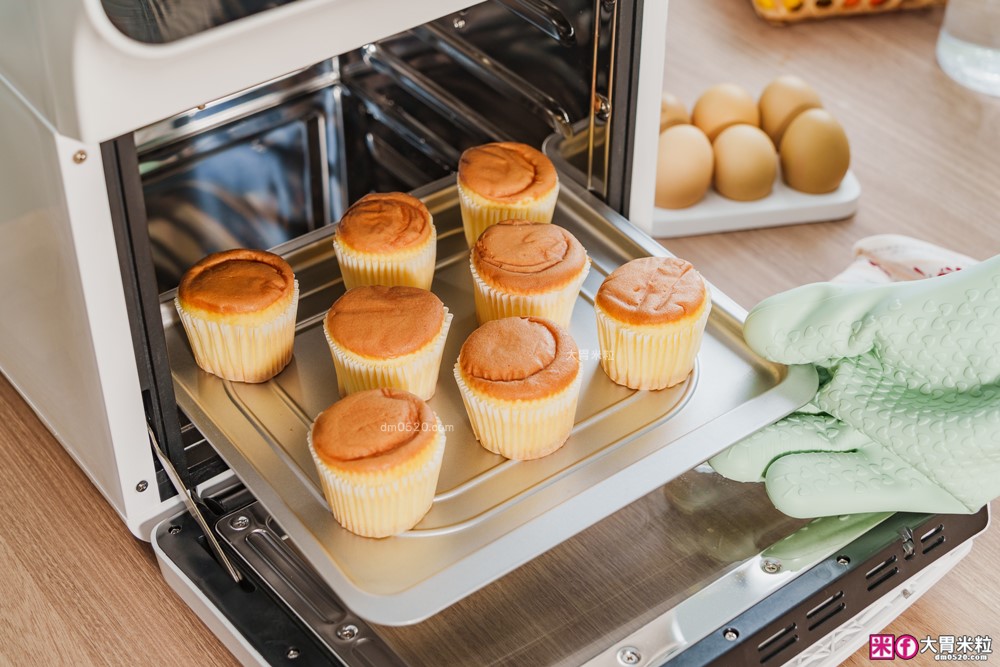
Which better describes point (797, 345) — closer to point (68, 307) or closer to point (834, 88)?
point (68, 307)

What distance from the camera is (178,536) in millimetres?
901

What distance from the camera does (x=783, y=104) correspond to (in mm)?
1283

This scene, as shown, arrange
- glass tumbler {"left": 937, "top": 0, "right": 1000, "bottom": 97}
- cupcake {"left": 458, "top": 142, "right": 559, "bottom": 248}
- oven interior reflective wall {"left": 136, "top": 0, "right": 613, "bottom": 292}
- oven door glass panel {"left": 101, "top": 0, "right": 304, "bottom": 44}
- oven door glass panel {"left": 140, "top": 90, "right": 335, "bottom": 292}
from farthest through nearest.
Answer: glass tumbler {"left": 937, "top": 0, "right": 1000, "bottom": 97} → oven door glass panel {"left": 140, "top": 90, "right": 335, "bottom": 292} → oven interior reflective wall {"left": 136, "top": 0, "right": 613, "bottom": 292} → cupcake {"left": 458, "top": 142, "right": 559, "bottom": 248} → oven door glass panel {"left": 101, "top": 0, "right": 304, "bottom": 44}

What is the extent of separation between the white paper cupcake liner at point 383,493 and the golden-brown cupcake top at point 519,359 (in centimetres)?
6

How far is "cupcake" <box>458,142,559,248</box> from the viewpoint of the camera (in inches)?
39.4

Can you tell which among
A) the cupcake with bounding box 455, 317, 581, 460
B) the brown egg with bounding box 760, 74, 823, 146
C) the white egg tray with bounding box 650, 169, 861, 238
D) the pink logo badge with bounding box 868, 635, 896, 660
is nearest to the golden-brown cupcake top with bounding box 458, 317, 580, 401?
the cupcake with bounding box 455, 317, 581, 460

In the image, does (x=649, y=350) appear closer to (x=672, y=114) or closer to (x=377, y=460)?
(x=377, y=460)

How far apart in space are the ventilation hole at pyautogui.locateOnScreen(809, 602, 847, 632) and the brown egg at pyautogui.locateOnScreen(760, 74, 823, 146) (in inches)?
23.1

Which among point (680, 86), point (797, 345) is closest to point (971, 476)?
point (797, 345)

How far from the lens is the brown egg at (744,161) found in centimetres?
125

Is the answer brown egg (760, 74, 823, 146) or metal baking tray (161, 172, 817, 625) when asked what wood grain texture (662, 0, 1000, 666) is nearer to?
brown egg (760, 74, 823, 146)

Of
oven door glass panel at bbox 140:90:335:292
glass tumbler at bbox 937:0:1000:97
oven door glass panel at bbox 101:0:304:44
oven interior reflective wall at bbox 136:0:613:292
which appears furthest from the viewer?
glass tumbler at bbox 937:0:1000:97

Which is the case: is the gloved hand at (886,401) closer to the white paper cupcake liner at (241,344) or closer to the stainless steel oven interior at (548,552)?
the stainless steel oven interior at (548,552)

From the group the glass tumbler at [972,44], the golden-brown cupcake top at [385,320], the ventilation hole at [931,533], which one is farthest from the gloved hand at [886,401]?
the glass tumbler at [972,44]
